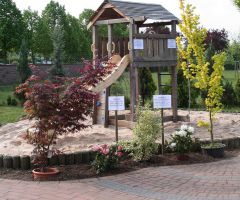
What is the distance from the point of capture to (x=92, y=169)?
7250 mm

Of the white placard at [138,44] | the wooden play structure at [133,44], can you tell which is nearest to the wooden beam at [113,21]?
the wooden play structure at [133,44]

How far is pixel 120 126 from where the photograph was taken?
11.6 meters

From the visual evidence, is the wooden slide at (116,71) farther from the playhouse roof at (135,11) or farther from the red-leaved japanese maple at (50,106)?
the red-leaved japanese maple at (50,106)

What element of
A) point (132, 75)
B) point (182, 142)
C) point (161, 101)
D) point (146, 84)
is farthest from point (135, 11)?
point (146, 84)

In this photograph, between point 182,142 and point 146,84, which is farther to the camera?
point 146,84

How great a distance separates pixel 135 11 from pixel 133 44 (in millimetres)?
1096

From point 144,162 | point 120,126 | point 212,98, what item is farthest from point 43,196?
point 120,126

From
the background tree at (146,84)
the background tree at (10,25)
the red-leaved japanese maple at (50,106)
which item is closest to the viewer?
the red-leaved japanese maple at (50,106)

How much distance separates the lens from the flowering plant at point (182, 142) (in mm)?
7982

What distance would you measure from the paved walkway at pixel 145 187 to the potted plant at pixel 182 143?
26.4 inches

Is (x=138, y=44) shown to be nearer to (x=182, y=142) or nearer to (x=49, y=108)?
(x=182, y=142)

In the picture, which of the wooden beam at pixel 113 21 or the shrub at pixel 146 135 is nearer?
the shrub at pixel 146 135

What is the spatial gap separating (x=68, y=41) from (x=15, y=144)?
35.2m

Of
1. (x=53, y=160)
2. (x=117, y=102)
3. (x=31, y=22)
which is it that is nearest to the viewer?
(x=53, y=160)
